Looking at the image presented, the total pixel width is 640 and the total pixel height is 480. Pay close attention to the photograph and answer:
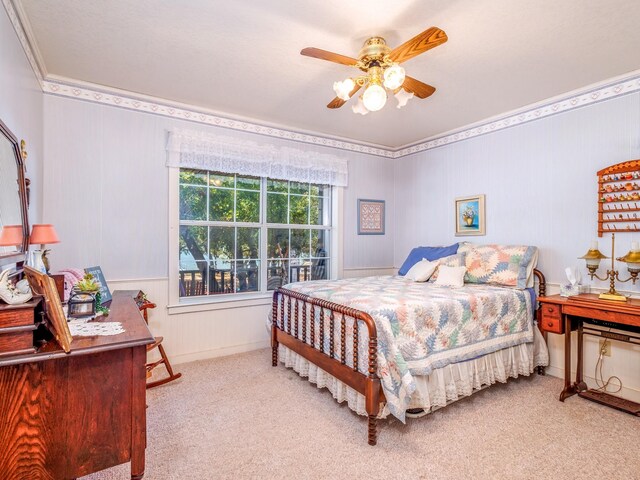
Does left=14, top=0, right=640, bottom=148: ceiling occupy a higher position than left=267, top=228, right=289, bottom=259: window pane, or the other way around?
left=14, top=0, right=640, bottom=148: ceiling

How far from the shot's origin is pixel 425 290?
293cm

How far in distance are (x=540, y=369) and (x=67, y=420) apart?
350 centimetres

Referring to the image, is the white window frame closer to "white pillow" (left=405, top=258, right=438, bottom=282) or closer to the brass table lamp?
"white pillow" (left=405, top=258, right=438, bottom=282)

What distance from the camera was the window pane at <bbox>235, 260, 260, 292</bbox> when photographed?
3.71 metres

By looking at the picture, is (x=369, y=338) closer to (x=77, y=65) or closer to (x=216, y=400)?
(x=216, y=400)

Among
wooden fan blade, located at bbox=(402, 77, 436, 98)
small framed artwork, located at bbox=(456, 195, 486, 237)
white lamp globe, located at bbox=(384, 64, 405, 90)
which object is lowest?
small framed artwork, located at bbox=(456, 195, 486, 237)

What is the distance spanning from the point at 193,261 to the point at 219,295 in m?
0.46

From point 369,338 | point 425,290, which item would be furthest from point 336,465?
point 425,290

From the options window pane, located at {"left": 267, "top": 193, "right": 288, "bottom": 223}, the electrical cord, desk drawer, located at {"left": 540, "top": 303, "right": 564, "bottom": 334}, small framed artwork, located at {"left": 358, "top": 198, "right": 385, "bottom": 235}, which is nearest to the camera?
desk drawer, located at {"left": 540, "top": 303, "right": 564, "bottom": 334}

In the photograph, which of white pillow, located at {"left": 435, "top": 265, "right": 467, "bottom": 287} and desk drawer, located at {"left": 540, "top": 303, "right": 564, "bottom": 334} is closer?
desk drawer, located at {"left": 540, "top": 303, "right": 564, "bottom": 334}

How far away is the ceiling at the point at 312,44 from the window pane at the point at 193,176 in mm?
649

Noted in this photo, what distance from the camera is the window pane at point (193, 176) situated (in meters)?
3.38

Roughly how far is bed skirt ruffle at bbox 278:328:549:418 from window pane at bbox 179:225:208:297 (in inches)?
43.1

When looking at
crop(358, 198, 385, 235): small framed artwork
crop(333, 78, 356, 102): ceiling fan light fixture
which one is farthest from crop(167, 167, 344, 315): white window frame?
crop(333, 78, 356, 102): ceiling fan light fixture
